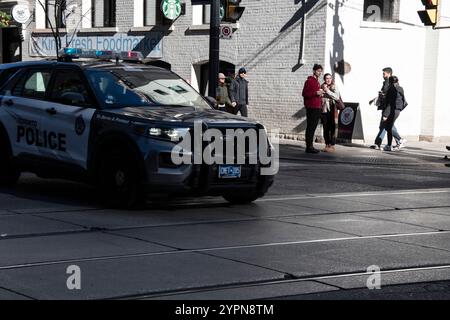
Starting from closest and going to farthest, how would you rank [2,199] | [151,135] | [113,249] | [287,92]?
[113,249], [151,135], [2,199], [287,92]

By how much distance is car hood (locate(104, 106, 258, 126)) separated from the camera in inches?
408

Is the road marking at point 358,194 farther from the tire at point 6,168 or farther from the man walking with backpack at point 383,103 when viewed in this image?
the man walking with backpack at point 383,103

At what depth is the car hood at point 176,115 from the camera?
A: 34.0 ft

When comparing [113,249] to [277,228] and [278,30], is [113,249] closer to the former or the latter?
[277,228]

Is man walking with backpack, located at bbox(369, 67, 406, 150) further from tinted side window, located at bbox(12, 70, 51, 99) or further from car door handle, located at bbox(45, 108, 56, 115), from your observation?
car door handle, located at bbox(45, 108, 56, 115)

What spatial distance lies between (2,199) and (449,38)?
54.6 ft

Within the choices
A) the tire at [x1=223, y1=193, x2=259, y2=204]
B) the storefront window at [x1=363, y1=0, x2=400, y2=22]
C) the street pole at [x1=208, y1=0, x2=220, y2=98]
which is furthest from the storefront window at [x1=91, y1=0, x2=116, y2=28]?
the tire at [x1=223, y1=193, x2=259, y2=204]

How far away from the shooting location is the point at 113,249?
8180 millimetres

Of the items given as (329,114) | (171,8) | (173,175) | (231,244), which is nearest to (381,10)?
(329,114)

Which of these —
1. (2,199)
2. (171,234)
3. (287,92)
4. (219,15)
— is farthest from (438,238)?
(287,92)

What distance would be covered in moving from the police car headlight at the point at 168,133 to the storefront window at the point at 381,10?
1494 cm

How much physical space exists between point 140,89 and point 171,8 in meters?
15.9

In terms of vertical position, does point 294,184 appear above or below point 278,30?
below

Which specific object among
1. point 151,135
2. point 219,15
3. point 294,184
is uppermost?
point 219,15
